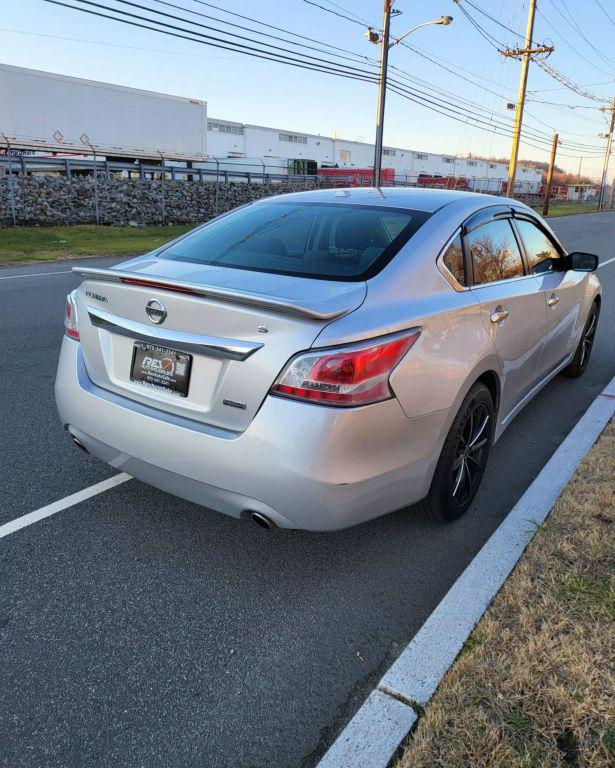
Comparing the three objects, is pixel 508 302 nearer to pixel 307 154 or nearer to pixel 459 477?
pixel 459 477

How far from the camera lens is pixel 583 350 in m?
5.78

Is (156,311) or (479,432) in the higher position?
(156,311)

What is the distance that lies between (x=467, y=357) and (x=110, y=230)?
61.4ft

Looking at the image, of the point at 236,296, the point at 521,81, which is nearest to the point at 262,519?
the point at 236,296

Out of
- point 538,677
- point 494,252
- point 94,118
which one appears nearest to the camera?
point 538,677

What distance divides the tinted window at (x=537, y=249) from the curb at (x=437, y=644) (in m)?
1.45

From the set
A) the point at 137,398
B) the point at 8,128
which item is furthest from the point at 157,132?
the point at 137,398

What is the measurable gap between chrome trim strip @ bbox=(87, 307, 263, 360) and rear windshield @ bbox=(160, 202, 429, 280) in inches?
23.6

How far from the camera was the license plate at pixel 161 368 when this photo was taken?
2594 mm

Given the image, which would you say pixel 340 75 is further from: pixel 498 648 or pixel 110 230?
pixel 498 648

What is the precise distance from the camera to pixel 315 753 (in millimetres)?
1977

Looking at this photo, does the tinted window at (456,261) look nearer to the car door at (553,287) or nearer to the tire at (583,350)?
the car door at (553,287)

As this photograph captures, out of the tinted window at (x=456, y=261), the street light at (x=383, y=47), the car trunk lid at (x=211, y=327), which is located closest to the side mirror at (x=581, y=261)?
the tinted window at (x=456, y=261)

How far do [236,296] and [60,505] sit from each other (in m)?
1.70
